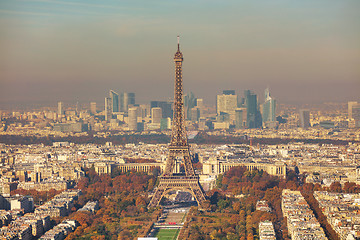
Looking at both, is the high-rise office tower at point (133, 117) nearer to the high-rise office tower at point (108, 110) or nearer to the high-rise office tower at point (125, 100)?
the high-rise office tower at point (125, 100)

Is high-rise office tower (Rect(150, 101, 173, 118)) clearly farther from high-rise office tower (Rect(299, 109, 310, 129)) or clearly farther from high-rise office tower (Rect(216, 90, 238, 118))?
high-rise office tower (Rect(299, 109, 310, 129))

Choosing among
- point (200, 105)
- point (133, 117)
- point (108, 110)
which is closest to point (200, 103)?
point (200, 105)

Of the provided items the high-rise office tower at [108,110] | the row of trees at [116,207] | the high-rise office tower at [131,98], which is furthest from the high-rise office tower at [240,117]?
the row of trees at [116,207]

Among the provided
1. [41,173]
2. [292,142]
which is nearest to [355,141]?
[292,142]

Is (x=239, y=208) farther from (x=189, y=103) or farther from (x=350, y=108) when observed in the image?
(x=189, y=103)

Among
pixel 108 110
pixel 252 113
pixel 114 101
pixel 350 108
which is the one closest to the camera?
pixel 350 108

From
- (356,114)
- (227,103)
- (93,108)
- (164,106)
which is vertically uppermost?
(227,103)

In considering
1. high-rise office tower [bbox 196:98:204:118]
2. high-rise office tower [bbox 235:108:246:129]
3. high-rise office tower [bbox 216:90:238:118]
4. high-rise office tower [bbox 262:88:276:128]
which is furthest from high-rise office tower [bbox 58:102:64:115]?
high-rise office tower [bbox 235:108:246:129]
